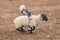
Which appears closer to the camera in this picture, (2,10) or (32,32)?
(32,32)

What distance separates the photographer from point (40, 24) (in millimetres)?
7789

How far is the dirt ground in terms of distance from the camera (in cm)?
682

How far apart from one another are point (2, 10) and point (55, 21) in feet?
7.27

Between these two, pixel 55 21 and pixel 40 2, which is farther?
pixel 40 2

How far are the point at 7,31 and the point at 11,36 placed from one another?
0.39 metres

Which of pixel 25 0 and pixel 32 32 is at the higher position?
pixel 25 0

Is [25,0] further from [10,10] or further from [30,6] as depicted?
[10,10]

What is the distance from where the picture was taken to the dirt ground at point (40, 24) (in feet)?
22.4

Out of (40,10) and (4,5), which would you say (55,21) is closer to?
(40,10)

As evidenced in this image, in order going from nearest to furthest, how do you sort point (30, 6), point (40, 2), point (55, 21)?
point (55, 21) → point (30, 6) → point (40, 2)

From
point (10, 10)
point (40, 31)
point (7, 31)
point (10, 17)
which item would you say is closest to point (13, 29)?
point (7, 31)

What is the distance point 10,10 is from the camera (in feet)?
31.5

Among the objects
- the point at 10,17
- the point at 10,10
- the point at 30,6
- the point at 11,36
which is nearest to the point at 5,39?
the point at 11,36

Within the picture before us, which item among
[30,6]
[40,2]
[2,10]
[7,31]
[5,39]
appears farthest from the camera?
[40,2]
